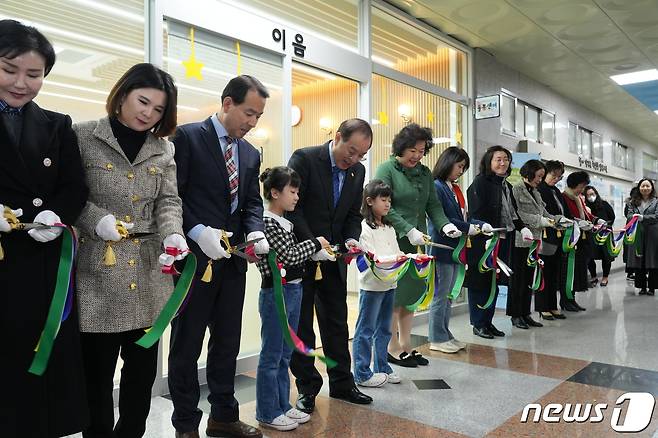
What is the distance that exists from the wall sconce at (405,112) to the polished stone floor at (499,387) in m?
2.18

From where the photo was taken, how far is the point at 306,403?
2.76m

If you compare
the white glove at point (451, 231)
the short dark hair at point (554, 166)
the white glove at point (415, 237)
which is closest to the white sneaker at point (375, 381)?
the white glove at point (415, 237)

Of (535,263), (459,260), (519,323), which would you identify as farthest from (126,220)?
(519,323)

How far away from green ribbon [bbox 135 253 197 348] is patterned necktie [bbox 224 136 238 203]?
503 mm

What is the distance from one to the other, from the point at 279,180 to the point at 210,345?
0.81 m

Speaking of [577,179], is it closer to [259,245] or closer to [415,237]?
[415,237]

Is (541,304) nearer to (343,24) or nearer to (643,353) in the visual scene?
(643,353)

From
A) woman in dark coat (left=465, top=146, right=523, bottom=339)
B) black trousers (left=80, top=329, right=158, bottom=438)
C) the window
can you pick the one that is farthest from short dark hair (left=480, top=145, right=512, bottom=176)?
the window

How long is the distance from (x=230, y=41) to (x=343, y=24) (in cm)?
148

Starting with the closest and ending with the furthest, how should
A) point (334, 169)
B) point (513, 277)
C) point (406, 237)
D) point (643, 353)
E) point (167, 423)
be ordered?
point (167, 423)
point (334, 169)
point (406, 237)
point (643, 353)
point (513, 277)

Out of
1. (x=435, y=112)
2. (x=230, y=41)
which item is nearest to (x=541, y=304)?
(x=435, y=112)

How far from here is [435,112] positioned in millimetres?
6035

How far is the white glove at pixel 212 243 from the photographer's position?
202 cm

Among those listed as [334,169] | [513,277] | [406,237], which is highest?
[334,169]
